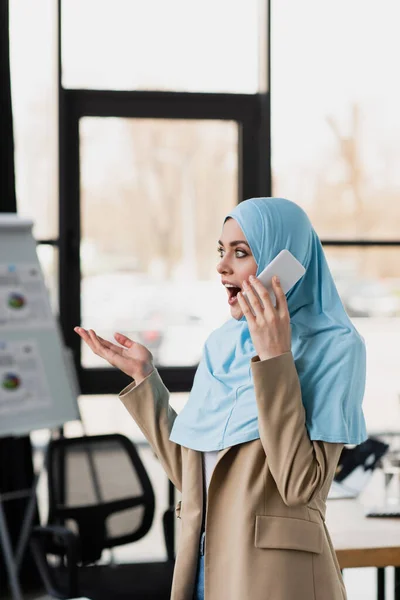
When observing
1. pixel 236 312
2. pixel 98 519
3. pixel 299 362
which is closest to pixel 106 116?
pixel 98 519

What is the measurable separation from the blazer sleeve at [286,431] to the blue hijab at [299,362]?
0.14 ft

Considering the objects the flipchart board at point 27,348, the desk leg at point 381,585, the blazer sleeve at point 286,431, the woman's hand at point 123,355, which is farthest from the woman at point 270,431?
the flipchart board at point 27,348

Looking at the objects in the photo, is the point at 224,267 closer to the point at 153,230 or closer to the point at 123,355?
the point at 123,355

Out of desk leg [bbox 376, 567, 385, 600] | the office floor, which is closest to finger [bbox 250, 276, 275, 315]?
desk leg [bbox 376, 567, 385, 600]

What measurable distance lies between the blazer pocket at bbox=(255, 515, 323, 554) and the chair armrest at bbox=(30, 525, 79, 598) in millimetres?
1602

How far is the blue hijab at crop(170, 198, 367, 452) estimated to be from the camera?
5.09 ft

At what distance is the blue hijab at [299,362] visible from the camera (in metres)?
1.55

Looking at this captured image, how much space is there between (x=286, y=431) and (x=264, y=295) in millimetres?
229

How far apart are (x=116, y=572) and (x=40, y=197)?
6.98ft

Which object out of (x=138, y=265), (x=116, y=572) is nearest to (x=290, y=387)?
(x=116, y=572)

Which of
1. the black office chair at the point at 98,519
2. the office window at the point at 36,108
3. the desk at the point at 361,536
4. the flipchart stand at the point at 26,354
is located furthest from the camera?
the office window at the point at 36,108

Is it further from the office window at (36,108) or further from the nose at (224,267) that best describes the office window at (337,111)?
the nose at (224,267)

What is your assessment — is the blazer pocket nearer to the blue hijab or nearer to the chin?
the blue hijab

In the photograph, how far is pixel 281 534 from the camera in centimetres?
158
